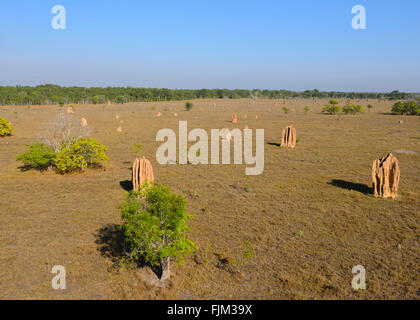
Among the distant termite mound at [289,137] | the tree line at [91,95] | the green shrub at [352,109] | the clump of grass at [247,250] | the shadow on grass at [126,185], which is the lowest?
the clump of grass at [247,250]

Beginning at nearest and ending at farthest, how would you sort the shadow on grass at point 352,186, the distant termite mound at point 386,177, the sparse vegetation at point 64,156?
the distant termite mound at point 386,177
the shadow on grass at point 352,186
the sparse vegetation at point 64,156

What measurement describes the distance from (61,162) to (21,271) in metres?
11.4

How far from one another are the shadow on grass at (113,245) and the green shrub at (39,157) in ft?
34.5

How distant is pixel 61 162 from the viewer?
63.0 ft

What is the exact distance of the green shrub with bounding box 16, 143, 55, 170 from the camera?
766 inches

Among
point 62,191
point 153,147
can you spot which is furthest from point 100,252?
point 153,147

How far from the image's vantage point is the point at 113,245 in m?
10.8

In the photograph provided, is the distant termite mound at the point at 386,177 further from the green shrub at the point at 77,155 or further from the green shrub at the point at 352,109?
the green shrub at the point at 352,109

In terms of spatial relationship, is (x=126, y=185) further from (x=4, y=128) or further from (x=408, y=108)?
(x=408, y=108)

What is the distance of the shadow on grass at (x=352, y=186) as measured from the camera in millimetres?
16773

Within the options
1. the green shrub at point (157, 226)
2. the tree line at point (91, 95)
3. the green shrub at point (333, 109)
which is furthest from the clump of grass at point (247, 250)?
the tree line at point (91, 95)

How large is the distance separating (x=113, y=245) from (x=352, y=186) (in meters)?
14.2
